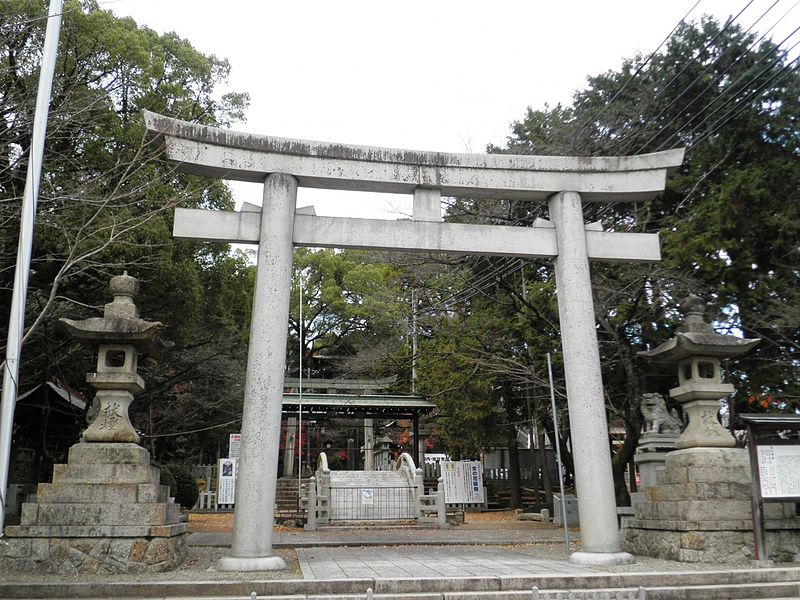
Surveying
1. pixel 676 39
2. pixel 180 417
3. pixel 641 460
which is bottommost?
pixel 641 460

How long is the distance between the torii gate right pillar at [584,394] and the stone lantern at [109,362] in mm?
6093

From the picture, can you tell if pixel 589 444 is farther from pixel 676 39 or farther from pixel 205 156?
pixel 676 39

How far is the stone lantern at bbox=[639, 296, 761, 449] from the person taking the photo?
10.1 meters

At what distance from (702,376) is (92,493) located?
30.0 feet

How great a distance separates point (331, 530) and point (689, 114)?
13.8 meters

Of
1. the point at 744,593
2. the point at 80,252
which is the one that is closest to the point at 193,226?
the point at 80,252

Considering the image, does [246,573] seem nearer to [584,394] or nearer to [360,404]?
[584,394]

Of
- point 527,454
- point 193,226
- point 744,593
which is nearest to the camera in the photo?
point 744,593

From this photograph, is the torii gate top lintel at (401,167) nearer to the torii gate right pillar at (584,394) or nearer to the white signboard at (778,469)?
the torii gate right pillar at (584,394)

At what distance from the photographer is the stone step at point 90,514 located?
823 cm

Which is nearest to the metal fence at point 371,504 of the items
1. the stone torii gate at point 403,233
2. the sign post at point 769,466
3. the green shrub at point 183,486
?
the green shrub at point 183,486

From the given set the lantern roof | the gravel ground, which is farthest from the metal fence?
the lantern roof

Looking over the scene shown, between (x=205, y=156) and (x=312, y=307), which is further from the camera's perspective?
(x=312, y=307)

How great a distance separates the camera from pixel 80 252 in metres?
11.8
